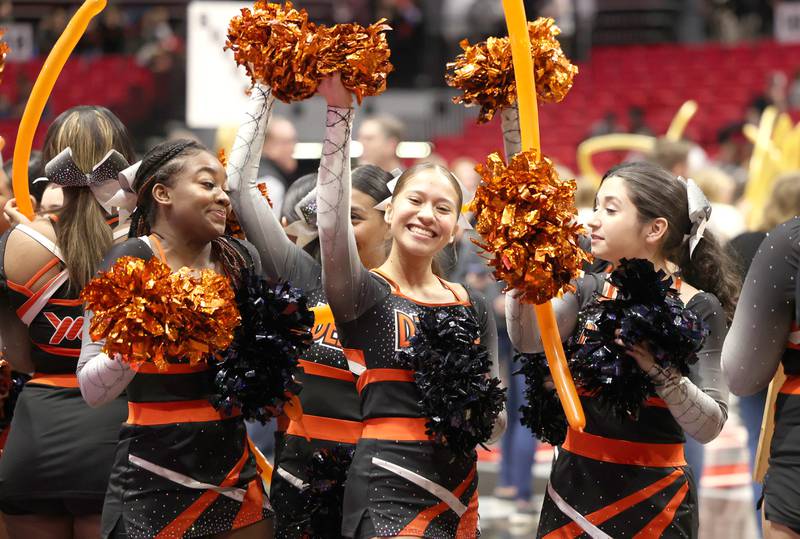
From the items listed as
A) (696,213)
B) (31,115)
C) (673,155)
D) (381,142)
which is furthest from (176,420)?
(673,155)

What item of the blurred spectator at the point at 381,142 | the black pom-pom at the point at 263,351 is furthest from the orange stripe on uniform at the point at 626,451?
the blurred spectator at the point at 381,142

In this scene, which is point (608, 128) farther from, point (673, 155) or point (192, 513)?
point (192, 513)

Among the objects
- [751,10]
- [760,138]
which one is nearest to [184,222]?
[760,138]

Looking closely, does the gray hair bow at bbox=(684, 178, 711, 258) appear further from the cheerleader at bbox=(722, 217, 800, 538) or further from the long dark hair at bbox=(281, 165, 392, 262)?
the long dark hair at bbox=(281, 165, 392, 262)

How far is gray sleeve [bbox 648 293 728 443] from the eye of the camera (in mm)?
3018

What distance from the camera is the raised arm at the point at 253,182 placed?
10.8ft

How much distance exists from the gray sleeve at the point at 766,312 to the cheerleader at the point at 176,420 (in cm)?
128

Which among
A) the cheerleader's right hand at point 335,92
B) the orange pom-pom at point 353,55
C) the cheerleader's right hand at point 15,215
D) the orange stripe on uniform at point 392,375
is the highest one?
the orange pom-pom at point 353,55

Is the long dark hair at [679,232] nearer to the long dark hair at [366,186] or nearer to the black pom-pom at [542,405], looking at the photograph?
the black pom-pom at [542,405]

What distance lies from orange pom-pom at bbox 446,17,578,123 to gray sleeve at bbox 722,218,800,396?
26.7 inches

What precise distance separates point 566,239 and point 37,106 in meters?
1.67

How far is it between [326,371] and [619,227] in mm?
1034

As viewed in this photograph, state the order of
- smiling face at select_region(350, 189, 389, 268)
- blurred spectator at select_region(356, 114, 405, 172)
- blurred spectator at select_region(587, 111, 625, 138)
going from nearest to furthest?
1. smiling face at select_region(350, 189, 389, 268)
2. blurred spectator at select_region(356, 114, 405, 172)
3. blurred spectator at select_region(587, 111, 625, 138)

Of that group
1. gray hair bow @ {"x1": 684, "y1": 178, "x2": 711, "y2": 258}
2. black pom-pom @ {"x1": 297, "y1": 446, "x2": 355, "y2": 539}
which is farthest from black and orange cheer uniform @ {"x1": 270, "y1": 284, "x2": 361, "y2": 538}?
gray hair bow @ {"x1": 684, "y1": 178, "x2": 711, "y2": 258}
